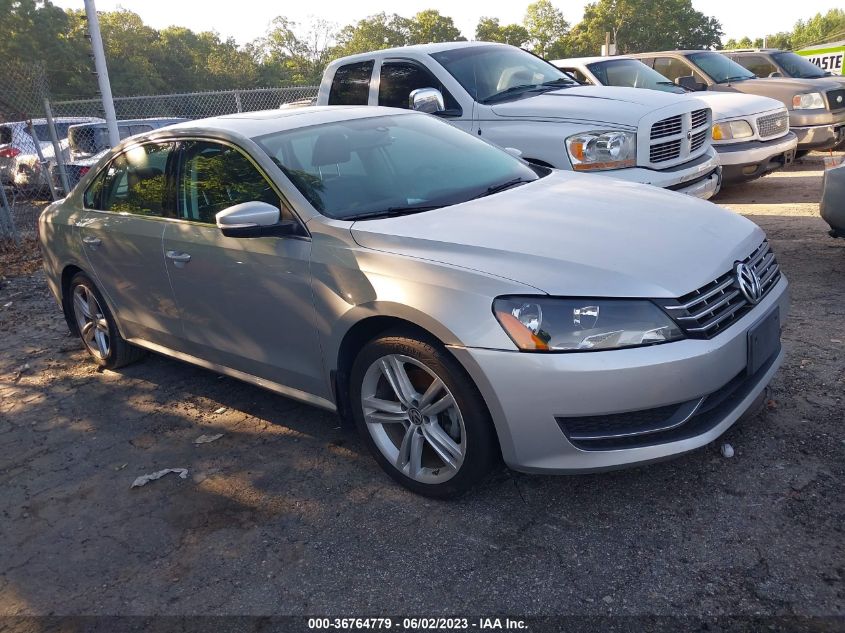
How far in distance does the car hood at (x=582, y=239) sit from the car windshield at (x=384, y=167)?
0.19 meters

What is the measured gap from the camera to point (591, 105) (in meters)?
6.68

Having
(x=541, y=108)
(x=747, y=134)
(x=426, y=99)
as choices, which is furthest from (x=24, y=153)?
(x=747, y=134)

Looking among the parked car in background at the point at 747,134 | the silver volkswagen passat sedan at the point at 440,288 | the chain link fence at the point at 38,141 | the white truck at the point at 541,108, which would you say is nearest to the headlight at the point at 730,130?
the parked car in background at the point at 747,134

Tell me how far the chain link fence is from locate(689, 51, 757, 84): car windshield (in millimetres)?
6069

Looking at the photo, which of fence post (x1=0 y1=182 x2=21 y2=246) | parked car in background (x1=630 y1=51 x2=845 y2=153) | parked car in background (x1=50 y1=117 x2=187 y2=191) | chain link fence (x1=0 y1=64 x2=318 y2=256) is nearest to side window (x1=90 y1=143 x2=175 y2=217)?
chain link fence (x1=0 y1=64 x2=318 y2=256)

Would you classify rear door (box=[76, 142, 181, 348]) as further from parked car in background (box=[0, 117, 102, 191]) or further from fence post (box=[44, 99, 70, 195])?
parked car in background (box=[0, 117, 102, 191])

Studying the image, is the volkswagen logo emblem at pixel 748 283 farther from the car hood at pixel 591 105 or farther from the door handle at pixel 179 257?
the car hood at pixel 591 105

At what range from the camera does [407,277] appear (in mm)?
3029

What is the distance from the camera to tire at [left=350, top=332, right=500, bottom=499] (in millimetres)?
2936

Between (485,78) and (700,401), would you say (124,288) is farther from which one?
(485,78)

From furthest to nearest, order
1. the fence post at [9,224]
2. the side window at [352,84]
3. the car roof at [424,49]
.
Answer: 1. the fence post at [9,224]
2. the side window at [352,84]
3. the car roof at [424,49]

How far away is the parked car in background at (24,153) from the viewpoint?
11.7 m

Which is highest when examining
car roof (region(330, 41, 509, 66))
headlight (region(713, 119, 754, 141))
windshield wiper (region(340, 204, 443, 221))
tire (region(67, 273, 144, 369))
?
car roof (region(330, 41, 509, 66))

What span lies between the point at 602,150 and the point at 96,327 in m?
4.33
